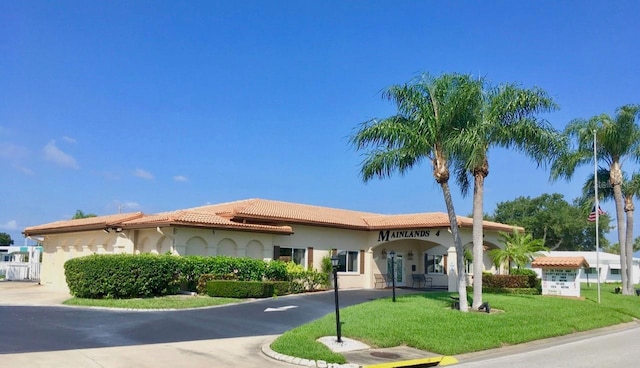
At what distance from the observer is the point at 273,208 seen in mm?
31672

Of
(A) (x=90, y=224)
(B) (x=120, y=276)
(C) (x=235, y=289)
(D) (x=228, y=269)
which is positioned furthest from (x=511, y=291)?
(A) (x=90, y=224)

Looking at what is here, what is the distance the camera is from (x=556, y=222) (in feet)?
230

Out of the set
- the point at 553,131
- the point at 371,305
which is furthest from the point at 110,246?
the point at 553,131

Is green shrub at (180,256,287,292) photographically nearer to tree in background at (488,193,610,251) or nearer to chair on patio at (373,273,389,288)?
chair on patio at (373,273,389,288)

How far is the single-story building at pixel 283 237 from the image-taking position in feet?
84.8

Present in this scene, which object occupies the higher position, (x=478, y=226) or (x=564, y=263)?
(x=478, y=226)

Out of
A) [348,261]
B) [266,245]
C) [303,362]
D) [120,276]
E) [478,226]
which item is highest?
[478,226]

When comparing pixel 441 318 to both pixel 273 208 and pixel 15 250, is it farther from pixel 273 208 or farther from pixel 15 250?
pixel 15 250

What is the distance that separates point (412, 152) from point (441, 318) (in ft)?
18.3

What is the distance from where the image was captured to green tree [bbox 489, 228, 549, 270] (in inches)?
1260

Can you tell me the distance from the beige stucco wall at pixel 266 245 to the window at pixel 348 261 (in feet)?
0.83

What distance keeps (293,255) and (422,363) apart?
1859 centimetres

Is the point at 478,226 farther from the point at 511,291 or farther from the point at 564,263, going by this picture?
the point at 511,291

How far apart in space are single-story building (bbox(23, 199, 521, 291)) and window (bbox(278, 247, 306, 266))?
5 cm
